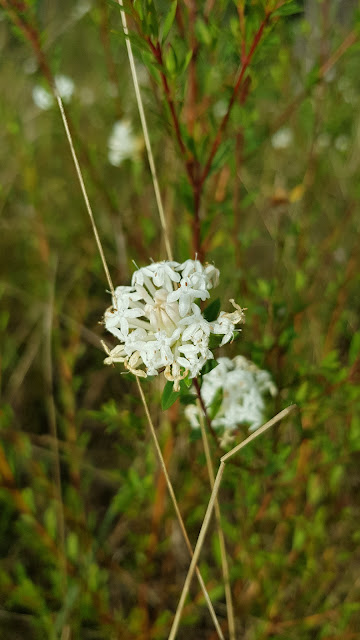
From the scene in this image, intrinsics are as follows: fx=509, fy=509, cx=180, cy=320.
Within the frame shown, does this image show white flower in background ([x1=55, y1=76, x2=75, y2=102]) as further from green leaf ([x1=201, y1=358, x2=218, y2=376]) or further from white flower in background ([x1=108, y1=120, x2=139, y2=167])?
green leaf ([x1=201, y1=358, x2=218, y2=376])

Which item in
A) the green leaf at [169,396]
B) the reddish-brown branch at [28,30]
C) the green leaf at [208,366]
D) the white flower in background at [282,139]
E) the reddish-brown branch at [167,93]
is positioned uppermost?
the white flower in background at [282,139]

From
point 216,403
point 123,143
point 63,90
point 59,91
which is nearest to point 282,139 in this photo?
point 123,143

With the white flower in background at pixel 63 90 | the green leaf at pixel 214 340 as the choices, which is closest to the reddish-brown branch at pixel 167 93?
the green leaf at pixel 214 340

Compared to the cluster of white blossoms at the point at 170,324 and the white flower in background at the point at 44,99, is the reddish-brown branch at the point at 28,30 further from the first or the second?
the cluster of white blossoms at the point at 170,324

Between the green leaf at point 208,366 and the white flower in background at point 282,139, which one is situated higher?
the white flower in background at point 282,139

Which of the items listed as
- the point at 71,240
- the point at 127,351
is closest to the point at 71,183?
the point at 71,240

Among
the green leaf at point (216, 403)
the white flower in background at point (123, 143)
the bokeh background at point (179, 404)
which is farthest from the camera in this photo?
the white flower in background at point (123, 143)
